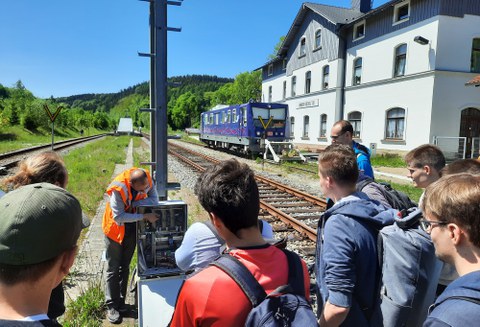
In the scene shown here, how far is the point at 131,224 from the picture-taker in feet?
11.6

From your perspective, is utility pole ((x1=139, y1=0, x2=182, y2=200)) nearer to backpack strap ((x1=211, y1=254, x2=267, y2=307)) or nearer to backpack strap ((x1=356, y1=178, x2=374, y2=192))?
backpack strap ((x1=356, y1=178, x2=374, y2=192))

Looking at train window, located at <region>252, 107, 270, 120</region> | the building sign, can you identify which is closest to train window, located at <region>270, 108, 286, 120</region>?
train window, located at <region>252, 107, 270, 120</region>

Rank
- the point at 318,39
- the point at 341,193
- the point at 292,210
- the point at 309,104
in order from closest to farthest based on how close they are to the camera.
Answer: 1. the point at 341,193
2. the point at 292,210
3. the point at 318,39
4. the point at 309,104

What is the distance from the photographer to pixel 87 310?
3.54 m

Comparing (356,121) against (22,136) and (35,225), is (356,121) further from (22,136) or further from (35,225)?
(22,136)

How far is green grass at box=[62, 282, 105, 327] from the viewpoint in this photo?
3324 millimetres

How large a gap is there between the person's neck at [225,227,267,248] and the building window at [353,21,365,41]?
969 inches

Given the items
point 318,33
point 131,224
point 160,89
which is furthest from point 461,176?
point 318,33

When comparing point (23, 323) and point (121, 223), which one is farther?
point (121, 223)

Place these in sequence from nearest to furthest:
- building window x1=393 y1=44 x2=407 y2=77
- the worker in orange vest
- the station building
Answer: the worker in orange vest < the station building < building window x1=393 y1=44 x2=407 y2=77

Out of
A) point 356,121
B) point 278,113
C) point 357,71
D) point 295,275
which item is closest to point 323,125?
point 356,121

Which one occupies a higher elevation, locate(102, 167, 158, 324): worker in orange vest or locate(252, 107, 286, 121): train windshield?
locate(252, 107, 286, 121): train windshield

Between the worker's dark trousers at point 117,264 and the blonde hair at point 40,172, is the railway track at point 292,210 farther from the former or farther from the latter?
the blonde hair at point 40,172

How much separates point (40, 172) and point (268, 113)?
1839 centimetres
